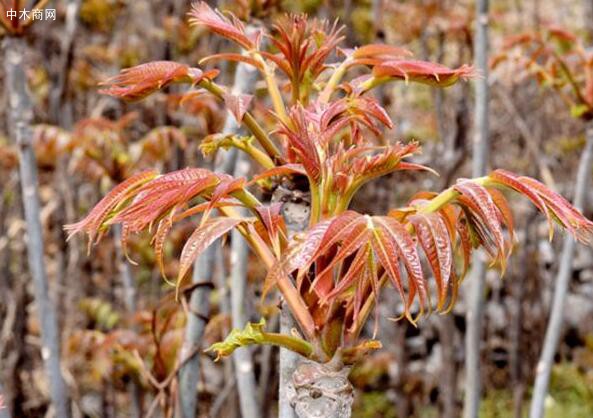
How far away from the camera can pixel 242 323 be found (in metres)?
1.34

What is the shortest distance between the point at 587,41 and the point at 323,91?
128 inches

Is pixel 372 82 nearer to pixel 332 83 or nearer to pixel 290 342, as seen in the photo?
pixel 332 83

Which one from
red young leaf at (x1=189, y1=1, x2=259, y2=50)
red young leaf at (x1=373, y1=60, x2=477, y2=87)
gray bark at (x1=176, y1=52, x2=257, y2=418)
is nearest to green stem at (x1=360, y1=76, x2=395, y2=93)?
red young leaf at (x1=373, y1=60, x2=477, y2=87)

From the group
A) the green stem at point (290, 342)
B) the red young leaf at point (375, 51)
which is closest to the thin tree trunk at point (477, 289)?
the red young leaf at point (375, 51)

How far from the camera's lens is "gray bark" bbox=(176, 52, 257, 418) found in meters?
1.25

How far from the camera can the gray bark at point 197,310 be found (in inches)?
49.2

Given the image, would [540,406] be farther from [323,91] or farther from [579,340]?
[579,340]

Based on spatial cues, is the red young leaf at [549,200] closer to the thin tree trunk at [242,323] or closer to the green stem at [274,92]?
the green stem at [274,92]

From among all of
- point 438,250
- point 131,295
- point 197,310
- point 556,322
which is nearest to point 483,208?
point 438,250

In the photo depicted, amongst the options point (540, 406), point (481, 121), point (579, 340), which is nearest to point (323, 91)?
point (481, 121)

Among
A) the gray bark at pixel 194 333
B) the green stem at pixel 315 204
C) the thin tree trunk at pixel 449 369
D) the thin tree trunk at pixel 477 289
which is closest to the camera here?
the green stem at pixel 315 204

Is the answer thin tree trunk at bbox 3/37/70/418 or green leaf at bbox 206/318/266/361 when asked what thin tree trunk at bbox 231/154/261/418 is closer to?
thin tree trunk at bbox 3/37/70/418

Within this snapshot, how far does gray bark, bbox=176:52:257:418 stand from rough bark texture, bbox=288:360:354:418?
56 centimetres

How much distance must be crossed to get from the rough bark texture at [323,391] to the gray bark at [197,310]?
0.56 meters
